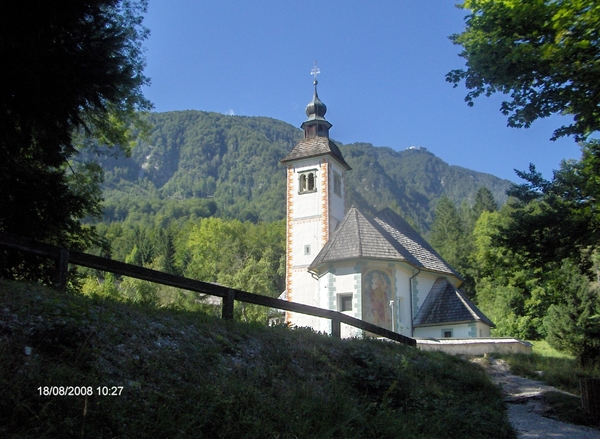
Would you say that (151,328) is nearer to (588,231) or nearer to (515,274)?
(588,231)

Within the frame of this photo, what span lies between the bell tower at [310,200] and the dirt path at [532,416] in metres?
16.7

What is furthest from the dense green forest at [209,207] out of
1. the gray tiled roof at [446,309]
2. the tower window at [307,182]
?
the gray tiled roof at [446,309]

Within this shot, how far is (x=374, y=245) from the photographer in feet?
90.3

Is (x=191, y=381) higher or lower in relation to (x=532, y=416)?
higher

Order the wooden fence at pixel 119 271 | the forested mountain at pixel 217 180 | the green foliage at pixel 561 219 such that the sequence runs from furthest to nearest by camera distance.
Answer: the forested mountain at pixel 217 180, the green foliage at pixel 561 219, the wooden fence at pixel 119 271

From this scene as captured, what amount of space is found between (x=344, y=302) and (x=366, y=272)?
5.73 feet

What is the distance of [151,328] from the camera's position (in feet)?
21.9

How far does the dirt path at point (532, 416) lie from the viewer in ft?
29.0

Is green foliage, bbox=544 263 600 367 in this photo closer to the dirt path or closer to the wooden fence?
the dirt path

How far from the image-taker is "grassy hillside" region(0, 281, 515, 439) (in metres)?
4.73

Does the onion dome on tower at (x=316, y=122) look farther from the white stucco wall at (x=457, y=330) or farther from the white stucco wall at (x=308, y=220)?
the white stucco wall at (x=457, y=330)

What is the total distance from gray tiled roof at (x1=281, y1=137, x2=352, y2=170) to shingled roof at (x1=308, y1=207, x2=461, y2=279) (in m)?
5.15
